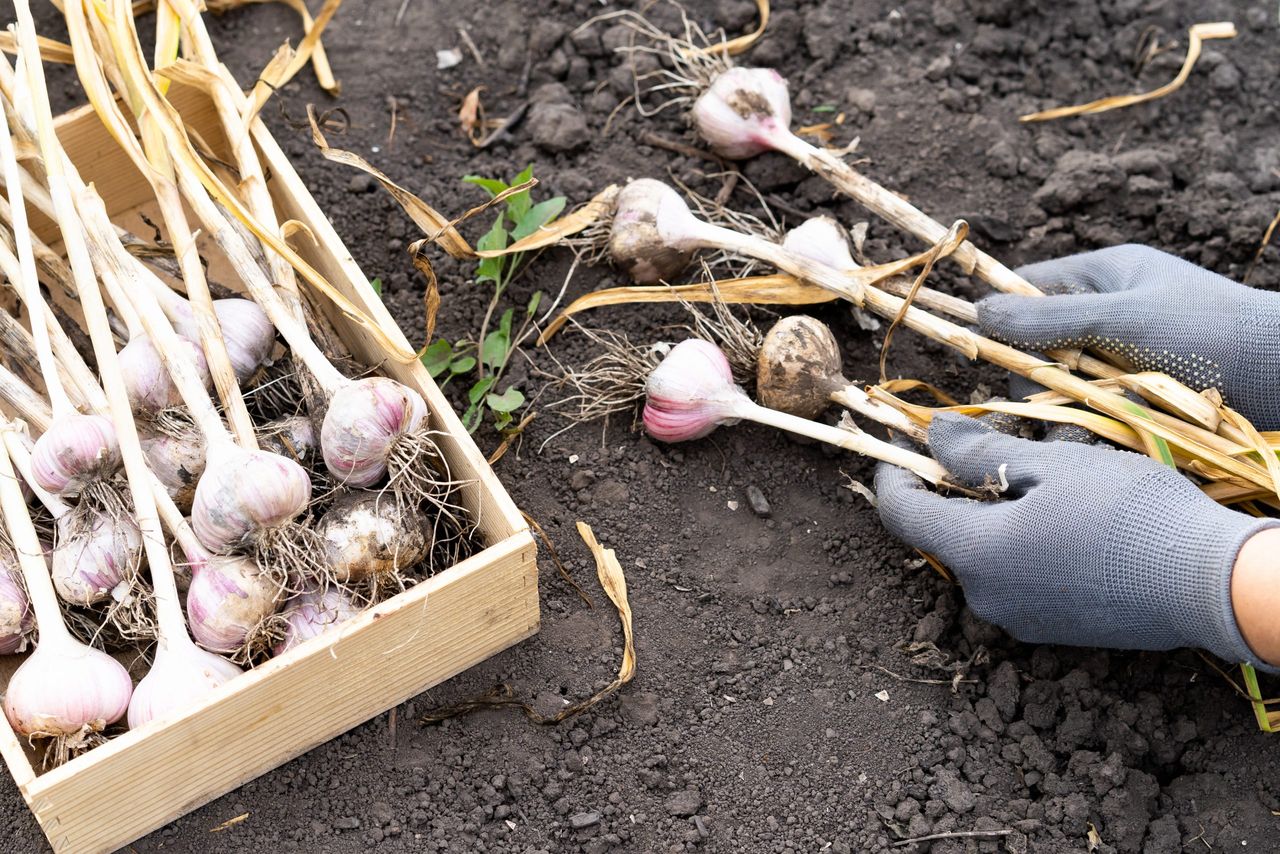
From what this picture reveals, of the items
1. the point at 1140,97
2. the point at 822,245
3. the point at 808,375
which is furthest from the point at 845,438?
the point at 1140,97

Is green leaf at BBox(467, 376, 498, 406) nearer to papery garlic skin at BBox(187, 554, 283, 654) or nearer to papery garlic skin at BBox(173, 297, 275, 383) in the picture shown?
papery garlic skin at BBox(173, 297, 275, 383)

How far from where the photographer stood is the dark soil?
5.87 feet

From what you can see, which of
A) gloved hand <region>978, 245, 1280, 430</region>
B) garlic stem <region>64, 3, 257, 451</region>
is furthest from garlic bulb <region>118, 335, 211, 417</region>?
gloved hand <region>978, 245, 1280, 430</region>

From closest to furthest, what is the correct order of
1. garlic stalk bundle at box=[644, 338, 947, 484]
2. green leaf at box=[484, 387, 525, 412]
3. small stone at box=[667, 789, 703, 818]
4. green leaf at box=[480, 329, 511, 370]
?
small stone at box=[667, 789, 703, 818]
garlic stalk bundle at box=[644, 338, 947, 484]
green leaf at box=[484, 387, 525, 412]
green leaf at box=[480, 329, 511, 370]

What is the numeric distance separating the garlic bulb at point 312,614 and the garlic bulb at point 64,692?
232mm

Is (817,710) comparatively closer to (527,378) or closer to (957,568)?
(957,568)

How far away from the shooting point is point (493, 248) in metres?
2.28

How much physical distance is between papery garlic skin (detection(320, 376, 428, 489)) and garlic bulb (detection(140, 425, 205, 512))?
20cm

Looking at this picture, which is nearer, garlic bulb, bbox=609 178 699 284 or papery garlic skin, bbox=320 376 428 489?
papery garlic skin, bbox=320 376 428 489

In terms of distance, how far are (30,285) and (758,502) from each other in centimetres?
121

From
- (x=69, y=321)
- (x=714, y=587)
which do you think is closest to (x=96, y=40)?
(x=69, y=321)

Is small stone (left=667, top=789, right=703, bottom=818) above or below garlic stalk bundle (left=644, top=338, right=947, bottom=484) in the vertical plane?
below

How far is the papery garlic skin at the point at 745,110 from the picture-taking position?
235 centimetres

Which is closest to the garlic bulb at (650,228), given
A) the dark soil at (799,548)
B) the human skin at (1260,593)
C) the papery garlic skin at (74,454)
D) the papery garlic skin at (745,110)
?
the dark soil at (799,548)
